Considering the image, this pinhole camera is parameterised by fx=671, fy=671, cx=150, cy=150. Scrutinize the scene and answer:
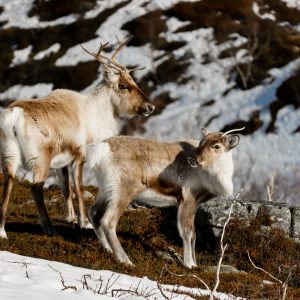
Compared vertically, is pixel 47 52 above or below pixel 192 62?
above

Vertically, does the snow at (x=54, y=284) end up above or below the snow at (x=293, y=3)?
above

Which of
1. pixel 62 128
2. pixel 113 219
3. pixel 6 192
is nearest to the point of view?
pixel 113 219

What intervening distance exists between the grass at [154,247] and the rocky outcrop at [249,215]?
7.7 inches

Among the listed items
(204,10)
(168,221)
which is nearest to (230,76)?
(204,10)

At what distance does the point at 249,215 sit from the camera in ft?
46.4

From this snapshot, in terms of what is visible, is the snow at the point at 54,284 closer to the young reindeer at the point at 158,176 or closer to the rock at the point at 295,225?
the young reindeer at the point at 158,176

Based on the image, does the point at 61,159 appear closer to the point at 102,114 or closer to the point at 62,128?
the point at 62,128

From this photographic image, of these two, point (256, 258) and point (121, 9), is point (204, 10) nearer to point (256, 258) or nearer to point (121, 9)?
point (121, 9)

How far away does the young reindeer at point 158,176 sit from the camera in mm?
11242

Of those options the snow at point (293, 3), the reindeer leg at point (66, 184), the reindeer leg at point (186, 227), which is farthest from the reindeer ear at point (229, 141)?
the snow at point (293, 3)

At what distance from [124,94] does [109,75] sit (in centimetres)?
49

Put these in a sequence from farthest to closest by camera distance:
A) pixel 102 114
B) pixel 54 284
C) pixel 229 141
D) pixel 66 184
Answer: pixel 102 114 < pixel 66 184 < pixel 229 141 < pixel 54 284

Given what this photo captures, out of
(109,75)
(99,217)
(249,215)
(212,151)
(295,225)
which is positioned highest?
(109,75)

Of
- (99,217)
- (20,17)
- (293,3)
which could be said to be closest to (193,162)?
(99,217)
